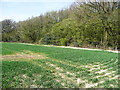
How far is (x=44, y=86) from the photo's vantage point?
3.14 meters

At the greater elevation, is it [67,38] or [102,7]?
[102,7]

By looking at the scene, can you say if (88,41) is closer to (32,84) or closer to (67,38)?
(67,38)

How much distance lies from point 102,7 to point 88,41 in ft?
14.4

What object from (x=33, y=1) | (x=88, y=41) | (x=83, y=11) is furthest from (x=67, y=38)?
(x=33, y=1)

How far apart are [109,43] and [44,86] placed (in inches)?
510

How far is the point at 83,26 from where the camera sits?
15.8m

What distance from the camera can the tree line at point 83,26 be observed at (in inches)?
539

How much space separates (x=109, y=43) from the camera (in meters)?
14.6

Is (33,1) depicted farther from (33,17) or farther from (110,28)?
(33,17)

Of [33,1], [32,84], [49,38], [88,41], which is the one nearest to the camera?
[32,84]

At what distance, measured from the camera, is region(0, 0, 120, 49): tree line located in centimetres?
1370

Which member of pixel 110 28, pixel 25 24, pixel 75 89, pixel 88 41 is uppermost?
pixel 25 24

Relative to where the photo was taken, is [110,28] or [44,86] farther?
[110,28]

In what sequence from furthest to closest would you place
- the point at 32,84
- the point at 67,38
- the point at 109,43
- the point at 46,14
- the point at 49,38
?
the point at 46,14 → the point at 49,38 → the point at 67,38 → the point at 109,43 → the point at 32,84
